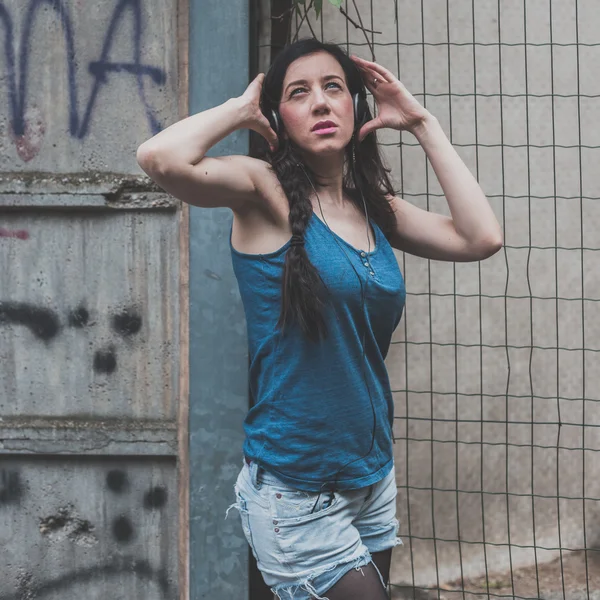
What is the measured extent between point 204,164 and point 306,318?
47 cm

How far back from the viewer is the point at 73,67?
3.06 m

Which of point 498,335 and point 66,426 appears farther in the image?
point 498,335

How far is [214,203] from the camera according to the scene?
2.20 metres

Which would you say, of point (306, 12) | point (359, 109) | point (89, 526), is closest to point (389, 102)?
point (359, 109)

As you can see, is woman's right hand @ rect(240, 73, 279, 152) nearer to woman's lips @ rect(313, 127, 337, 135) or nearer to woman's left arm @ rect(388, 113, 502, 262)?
woman's lips @ rect(313, 127, 337, 135)

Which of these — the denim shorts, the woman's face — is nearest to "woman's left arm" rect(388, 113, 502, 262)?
the woman's face

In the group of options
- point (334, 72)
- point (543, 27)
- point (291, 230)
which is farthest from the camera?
point (543, 27)

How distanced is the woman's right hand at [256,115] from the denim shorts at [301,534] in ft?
2.98

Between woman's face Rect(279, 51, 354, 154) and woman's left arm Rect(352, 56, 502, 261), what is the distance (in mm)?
144

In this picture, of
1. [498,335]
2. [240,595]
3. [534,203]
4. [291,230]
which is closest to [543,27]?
[534,203]

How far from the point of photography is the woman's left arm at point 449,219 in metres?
2.45

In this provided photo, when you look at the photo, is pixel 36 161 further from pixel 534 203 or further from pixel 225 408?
pixel 534 203

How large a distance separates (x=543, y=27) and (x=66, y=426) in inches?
99.1

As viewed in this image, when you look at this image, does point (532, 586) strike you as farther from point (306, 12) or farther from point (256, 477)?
point (306, 12)
